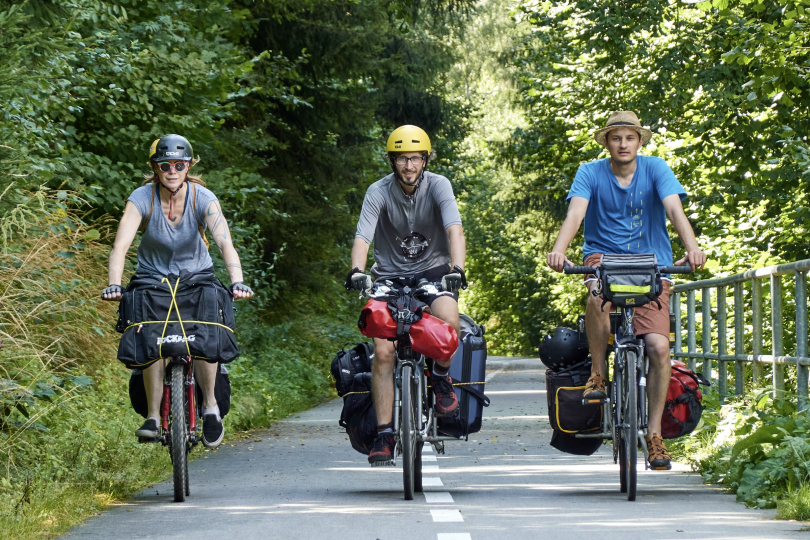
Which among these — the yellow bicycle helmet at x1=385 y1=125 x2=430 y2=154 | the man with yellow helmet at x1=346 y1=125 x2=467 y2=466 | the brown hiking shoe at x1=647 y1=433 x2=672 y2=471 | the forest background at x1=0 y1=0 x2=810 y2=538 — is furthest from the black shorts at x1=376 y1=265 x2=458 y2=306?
the forest background at x1=0 y1=0 x2=810 y2=538

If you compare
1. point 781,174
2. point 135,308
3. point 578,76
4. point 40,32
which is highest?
point 578,76

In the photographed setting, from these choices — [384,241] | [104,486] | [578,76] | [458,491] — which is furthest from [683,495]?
[578,76]

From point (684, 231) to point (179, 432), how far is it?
128 inches

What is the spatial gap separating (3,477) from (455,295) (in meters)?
2.90

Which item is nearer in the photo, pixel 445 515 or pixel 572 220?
→ pixel 445 515

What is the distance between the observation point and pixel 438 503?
24.7 ft

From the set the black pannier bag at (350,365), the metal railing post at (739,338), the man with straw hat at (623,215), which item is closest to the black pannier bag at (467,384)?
the black pannier bag at (350,365)

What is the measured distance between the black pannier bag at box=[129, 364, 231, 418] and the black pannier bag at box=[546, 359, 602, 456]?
2.07 metres

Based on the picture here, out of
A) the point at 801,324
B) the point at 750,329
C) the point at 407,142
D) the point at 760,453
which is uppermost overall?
the point at 407,142

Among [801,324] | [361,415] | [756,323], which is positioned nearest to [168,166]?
[361,415]

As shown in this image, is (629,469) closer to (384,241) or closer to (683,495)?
(683,495)

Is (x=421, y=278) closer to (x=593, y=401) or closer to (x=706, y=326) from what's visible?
(x=593, y=401)

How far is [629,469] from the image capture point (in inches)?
293

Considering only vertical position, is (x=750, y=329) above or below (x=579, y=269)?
below
